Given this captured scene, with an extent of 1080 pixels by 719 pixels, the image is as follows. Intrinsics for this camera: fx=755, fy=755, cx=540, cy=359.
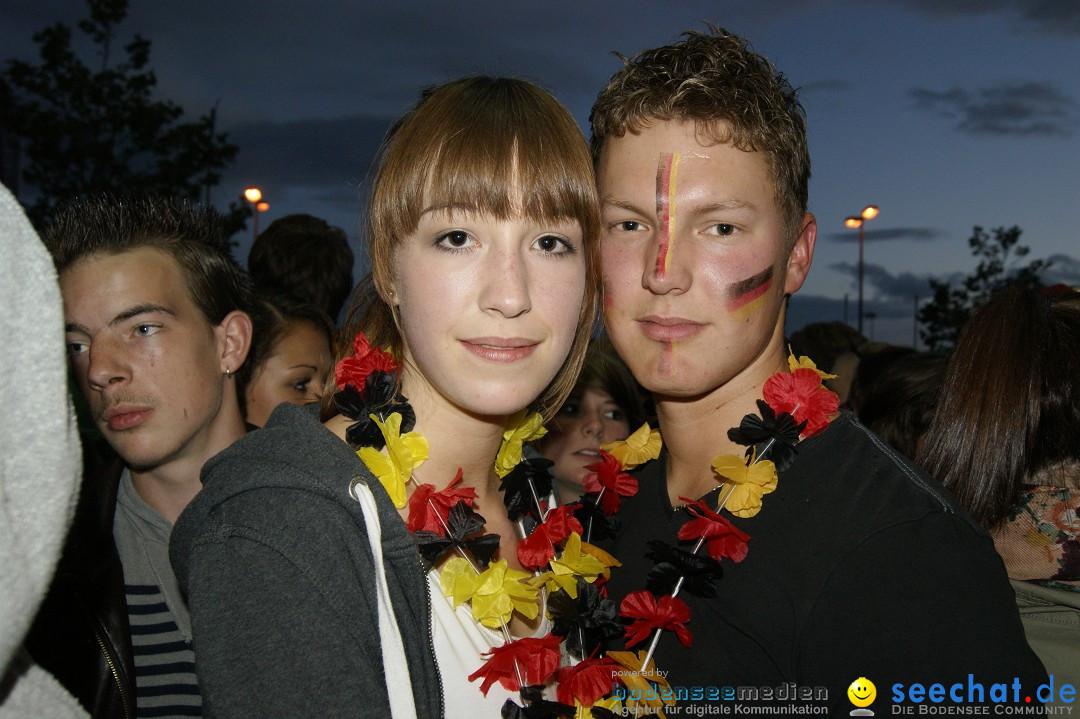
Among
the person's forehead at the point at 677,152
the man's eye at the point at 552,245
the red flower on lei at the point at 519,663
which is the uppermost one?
the person's forehead at the point at 677,152

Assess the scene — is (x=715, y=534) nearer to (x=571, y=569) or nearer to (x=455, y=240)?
(x=571, y=569)

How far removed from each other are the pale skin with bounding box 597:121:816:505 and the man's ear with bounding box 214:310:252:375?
1592 millimetres

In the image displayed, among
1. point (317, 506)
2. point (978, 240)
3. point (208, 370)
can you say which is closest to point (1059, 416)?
point (317, 506)

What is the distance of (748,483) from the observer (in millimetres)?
1962

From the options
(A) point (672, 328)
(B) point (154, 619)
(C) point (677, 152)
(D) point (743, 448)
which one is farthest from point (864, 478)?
(B) point (154, 619)

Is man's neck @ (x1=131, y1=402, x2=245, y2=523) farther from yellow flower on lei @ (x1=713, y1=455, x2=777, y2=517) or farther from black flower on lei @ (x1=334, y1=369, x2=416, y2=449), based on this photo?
yellow flower on lei @ (x1=713, y1=455, x2=777, y2=517)

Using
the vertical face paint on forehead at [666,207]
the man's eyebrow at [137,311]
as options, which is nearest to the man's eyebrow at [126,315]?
the man's eyebrow at [137,311]

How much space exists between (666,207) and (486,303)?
0.62m

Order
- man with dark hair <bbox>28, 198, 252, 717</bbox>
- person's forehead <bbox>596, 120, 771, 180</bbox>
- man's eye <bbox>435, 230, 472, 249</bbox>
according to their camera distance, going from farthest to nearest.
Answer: man with dark hair <bbox>28, 198, 252, 717</bbox>, person's forehead <bbox>596, 120, 771, 180</bbox>, man's eye <bbox>435, 230, 472, 249</bbox>

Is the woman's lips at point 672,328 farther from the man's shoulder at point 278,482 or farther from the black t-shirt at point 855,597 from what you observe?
the man's shoulder at point 278,482

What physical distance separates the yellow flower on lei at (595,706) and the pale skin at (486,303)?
0.70 m

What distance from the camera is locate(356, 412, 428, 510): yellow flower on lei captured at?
1.82 metres

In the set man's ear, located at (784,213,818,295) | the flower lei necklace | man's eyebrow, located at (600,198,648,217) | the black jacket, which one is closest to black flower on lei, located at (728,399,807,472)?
the flower lei necklace

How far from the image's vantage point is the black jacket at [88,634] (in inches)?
83.6
